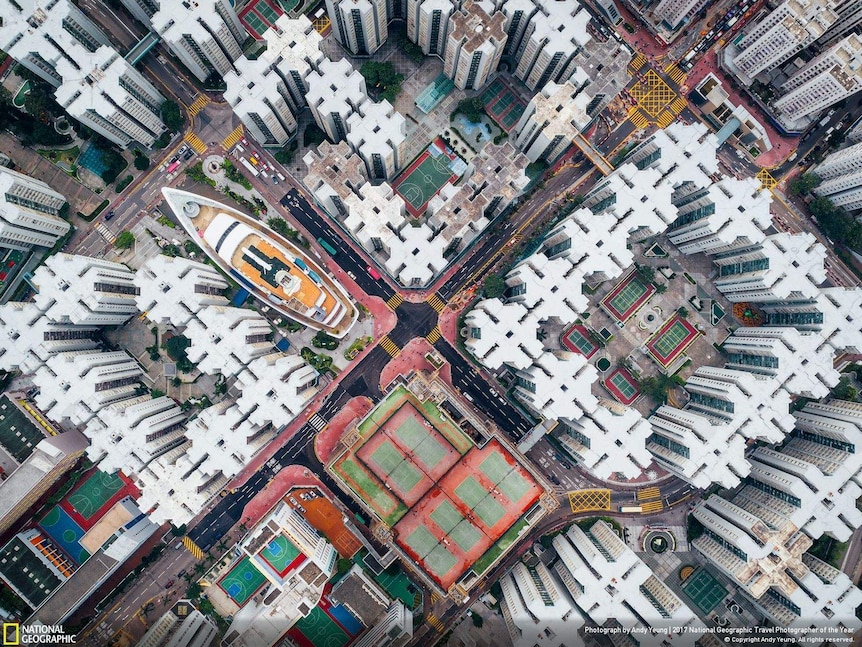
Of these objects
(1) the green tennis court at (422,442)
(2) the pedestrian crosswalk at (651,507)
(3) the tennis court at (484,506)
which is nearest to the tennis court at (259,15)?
(1) the green tennis court at (422,442)

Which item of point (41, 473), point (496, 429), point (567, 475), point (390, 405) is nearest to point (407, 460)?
point (390, 405)

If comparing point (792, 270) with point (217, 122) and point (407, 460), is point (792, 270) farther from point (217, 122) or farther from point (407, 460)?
point (217, 122)

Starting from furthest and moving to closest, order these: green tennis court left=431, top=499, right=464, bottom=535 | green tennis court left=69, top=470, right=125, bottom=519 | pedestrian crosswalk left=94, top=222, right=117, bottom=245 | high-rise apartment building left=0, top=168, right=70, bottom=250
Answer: pedestrian crosswalk left=94, top=222, right=117, bottom=245 < green tennis court left=69, top=470, right=125, bottom=519 < green tennis court left=431, top=499, right=464, bottom=535 < high-rise apartment building left=0, top=168, right=70, bottom=250

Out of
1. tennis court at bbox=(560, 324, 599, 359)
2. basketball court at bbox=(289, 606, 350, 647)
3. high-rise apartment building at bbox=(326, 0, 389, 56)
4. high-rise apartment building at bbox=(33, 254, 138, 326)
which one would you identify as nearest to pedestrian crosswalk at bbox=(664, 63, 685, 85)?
tennis court at bbox=(560, 324, 599, 359)

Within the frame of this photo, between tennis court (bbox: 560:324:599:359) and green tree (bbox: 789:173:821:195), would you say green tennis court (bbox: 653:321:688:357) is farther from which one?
green tree (bbox: 789:173:821:195)

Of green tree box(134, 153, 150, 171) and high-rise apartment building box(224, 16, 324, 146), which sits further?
green tree box(134, 153, 150, 171)

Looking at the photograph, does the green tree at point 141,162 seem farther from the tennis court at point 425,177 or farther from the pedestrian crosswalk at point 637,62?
the pedestrian crosswalk at point 637,62
